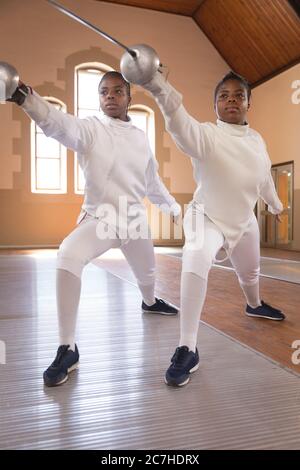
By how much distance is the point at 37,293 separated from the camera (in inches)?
112

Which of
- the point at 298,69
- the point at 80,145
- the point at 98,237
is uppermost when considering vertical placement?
the point at 298,69

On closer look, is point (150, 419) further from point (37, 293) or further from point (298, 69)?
point (298, 69)

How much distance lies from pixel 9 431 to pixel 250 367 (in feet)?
2.70

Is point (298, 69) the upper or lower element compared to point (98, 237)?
upper

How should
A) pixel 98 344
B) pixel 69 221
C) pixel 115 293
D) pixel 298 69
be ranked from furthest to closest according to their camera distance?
pixel 69 221 < pixel 298 69 < pixel 115 293 < pixel 98 344

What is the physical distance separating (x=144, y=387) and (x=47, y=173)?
21.8ft

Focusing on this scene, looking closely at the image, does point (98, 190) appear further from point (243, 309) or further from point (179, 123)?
point (243, 309)

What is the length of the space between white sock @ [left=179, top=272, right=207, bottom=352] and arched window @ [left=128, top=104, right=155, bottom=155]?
681cm

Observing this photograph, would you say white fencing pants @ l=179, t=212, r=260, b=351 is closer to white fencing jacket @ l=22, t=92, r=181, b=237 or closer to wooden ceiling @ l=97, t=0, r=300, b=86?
white fencing jacket @ l=22, t=92, r=181, b=237

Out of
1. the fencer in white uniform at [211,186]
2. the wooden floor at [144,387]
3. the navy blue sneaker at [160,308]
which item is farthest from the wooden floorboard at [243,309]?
the fencer in white uniform at [211,186]

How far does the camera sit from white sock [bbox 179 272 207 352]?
1.40m

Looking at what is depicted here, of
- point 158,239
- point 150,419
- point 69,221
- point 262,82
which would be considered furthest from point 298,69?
point 150,419

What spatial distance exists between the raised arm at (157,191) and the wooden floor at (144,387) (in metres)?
0.58

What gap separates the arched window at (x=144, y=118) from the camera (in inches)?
314
